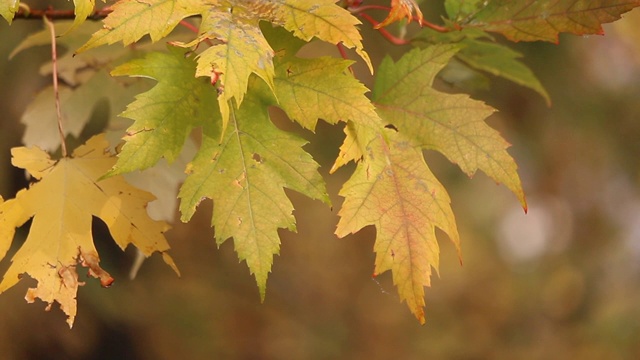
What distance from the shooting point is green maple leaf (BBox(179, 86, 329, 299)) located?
58cm

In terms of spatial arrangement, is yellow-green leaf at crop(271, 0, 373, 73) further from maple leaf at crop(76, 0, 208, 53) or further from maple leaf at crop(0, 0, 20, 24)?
maple leaf at crop(0, 0, 20, 24)

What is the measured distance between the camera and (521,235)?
2.46m

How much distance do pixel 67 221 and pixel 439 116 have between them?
1.22ft

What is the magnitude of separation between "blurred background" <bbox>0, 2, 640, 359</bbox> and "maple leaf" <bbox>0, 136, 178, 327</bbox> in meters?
1.40

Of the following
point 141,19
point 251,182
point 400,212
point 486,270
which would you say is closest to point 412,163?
point 400,212

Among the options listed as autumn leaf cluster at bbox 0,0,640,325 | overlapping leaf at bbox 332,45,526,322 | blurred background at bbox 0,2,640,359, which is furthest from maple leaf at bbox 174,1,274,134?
blurred background at bbox 0,2,640,359

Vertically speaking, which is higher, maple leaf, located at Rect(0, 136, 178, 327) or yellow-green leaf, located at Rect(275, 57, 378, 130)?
yellow-green leaf, located at Rect(275, 57, 378, 130)

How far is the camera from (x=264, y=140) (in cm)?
62

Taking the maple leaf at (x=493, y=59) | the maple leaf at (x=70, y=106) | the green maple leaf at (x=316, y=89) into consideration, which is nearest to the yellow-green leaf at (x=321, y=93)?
the green maple leaf at (x=316, y=89)

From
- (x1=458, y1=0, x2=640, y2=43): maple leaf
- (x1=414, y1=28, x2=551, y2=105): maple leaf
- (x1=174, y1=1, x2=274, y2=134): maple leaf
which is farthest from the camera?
(x1=414, y1=28, x2=551, y2=105): maple leaf

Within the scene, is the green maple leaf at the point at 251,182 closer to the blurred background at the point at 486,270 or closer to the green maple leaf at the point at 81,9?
the green maple leaf at the point at 81,9

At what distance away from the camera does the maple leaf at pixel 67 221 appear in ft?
2.02

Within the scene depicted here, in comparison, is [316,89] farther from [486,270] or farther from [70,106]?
[486,270]

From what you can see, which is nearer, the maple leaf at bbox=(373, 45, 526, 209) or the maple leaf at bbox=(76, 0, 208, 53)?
the maple leaf at bbox=(76, 0, 208, 53)
